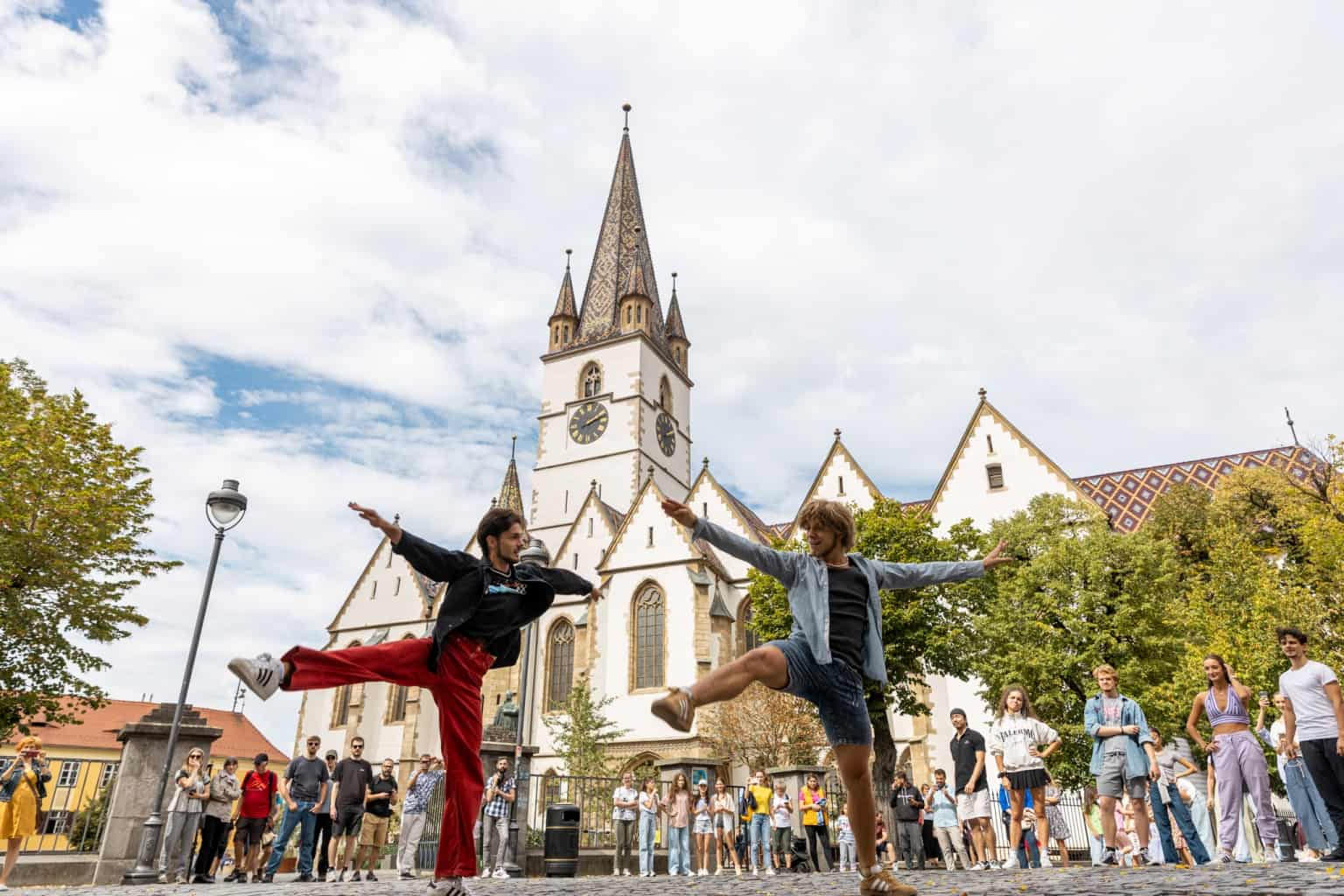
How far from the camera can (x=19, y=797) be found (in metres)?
8.86

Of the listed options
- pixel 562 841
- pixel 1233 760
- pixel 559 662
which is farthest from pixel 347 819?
pixel 559 662

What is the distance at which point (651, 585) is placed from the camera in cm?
3291

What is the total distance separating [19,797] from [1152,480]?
3374 centimetres

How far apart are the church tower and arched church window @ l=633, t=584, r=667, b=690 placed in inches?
403

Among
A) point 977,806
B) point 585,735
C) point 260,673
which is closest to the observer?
point 260,673

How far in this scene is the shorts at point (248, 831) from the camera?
1084cm

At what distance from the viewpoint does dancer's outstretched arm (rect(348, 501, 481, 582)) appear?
402 centimetres

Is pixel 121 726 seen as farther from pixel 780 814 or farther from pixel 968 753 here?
pixel 968 753

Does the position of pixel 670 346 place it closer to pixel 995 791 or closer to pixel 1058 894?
pixel 995 791

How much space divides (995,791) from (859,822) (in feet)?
39.7

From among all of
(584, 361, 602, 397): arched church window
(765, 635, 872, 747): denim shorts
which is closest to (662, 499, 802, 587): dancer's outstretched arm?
(765, 635, 872, 747): denim shorts

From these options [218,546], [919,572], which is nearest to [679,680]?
[218,546]

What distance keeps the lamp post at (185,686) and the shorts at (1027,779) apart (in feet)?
31.5

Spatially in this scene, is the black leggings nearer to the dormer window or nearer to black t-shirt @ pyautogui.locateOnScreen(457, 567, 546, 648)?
black t-shirt @ pyautogui.locateOnScreen(457, 567, 546, 648)
